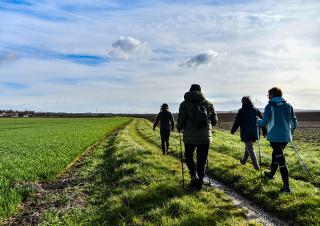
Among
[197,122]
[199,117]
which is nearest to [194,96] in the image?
[199,117]

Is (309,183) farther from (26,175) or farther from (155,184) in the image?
(26,175)

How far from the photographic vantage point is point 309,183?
40.2ft

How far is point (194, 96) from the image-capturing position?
10.9 metres

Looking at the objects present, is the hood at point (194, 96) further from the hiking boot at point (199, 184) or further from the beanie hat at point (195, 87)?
the hiking boot at point (199, 184)

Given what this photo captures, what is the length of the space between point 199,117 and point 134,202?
9.89ft

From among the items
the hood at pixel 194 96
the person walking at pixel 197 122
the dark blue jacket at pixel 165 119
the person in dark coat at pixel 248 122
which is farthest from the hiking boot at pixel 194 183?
the dark blue jacket at pixel 165 119

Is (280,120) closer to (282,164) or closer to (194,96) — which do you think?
(282,164)

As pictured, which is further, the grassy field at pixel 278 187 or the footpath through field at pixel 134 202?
the grassy field at pixel 278 187

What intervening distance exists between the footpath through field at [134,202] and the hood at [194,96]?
267 cm

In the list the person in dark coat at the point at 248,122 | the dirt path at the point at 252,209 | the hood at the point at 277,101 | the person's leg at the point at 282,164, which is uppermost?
the hood at the point at 277,101

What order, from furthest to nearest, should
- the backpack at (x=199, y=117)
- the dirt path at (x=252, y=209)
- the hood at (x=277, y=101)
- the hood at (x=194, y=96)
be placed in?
1. the hood at (x=277, y=101)
2. the hood at (x=194, y=96)
3. the backpack at (x=199, y=117)
4. the dirt path at (x=252, y=209)

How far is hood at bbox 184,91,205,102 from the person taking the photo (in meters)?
10.9

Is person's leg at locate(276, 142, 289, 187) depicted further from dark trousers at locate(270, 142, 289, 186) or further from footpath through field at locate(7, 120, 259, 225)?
footpath through field at locate(7, 120, 259, 225)

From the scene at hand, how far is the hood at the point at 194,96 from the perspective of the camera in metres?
10.9
